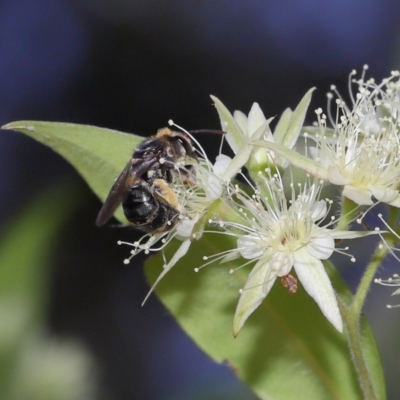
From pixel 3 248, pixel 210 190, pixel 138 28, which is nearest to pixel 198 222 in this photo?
pixel 210 190

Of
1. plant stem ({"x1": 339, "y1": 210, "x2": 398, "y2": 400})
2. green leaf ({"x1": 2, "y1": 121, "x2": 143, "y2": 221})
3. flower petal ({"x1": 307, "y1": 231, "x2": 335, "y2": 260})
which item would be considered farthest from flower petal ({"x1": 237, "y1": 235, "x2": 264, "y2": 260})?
green leaf ({"x1": 2, "y1": 121, "x2": 143, "y2": 221})

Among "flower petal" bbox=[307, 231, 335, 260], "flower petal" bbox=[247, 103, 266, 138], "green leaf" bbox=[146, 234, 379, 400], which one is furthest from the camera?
"green leaf" bbox=[146, 234, 379, 400]

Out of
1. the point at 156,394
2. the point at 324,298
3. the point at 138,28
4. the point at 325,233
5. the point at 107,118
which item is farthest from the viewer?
the point at 138,28

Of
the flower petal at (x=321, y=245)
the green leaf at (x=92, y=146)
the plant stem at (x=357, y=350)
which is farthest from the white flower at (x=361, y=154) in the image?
the green leaf at (x=92, y=146)

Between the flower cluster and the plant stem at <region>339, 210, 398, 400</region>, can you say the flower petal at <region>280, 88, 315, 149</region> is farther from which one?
the plant stem at <region>339, 210, 398, 400</region>

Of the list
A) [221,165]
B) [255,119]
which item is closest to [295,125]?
[255,119]

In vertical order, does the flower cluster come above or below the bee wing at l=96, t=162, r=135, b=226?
above

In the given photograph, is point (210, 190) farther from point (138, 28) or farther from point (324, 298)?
point (138, 28)
